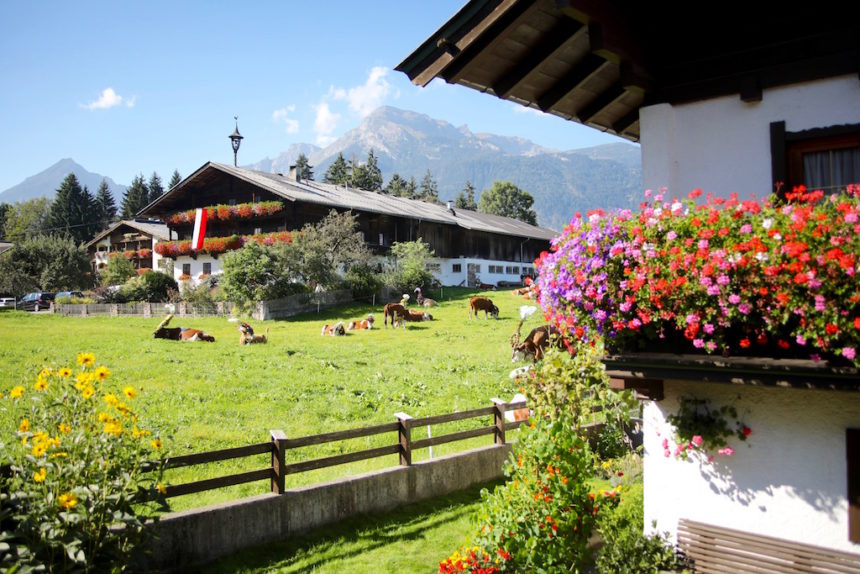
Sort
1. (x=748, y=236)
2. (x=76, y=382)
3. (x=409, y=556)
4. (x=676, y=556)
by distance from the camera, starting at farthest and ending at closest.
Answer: (x=409, y=556) → (x=676, y=556) → (x=76, y=382) → (x=748, y=236)

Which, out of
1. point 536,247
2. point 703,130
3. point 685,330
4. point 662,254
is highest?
point 536,247

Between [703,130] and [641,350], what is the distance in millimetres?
2483

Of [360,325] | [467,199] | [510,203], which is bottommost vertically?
[360,325]

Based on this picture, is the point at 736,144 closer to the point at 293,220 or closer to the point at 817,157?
the point at 817,157

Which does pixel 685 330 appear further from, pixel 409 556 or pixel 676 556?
pixel 409 556

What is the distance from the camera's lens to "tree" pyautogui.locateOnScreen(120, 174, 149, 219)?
102 metres

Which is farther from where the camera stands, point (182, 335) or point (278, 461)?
point (182, 335)

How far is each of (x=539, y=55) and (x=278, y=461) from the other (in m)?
6.26

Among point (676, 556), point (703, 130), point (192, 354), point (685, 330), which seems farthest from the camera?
point (192, 354)

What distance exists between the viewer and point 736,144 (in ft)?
20.5

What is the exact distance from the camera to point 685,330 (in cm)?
510

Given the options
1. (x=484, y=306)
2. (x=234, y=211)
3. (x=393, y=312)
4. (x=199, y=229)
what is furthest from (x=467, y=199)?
(x=393, y=312)

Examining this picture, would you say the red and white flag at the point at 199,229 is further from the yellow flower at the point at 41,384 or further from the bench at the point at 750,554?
the bench at the point at 750,554

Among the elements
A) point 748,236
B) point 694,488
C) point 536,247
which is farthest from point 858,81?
point 536,247
